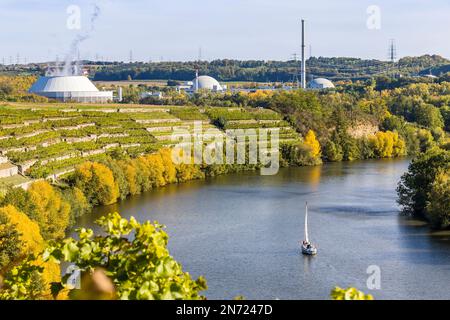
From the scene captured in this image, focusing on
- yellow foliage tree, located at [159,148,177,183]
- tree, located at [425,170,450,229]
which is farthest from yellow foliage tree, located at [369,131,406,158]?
tree, located at [425,170,450,229]

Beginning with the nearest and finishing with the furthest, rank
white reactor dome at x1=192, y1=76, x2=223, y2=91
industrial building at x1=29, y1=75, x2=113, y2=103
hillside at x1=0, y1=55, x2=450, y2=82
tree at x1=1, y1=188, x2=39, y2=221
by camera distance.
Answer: tree at x1=1, y1=188, x2=39, y2=221 < industrial building at x1=29, y1=75, x2=113, y2=103 < white reactor dome at x1=192, y1=76, x2=223, y2=91 < hillside at x1=0, y1=55, x2=450, y2=82

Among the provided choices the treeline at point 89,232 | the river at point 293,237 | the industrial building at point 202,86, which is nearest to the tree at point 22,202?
the treeline at point 89,232

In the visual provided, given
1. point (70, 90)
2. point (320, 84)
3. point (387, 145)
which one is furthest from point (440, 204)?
point (320, 84)

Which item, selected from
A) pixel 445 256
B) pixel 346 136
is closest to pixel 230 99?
pixel 346 136

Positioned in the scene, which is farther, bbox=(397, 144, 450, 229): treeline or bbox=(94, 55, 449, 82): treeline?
bbox=(94, 55, 449, 82): treeline

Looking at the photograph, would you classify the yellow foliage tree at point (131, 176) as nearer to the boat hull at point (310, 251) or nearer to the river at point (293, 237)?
the river at point (293, 237)

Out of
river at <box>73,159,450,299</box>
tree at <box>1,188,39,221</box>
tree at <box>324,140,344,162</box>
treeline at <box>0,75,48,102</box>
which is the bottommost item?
river at <box>73,159,450,299</box>

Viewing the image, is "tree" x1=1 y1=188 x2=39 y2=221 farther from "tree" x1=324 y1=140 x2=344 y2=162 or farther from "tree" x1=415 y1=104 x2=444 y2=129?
"tree" x1=415 y1=104 x2=444 y2=129

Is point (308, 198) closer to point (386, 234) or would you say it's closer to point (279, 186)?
point (279, 186)

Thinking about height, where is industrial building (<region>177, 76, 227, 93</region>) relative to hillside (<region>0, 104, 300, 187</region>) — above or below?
above
